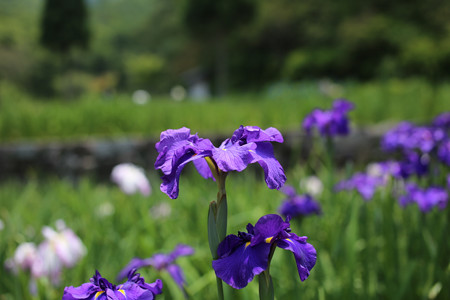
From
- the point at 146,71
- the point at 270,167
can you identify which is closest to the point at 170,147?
the point at 270,167

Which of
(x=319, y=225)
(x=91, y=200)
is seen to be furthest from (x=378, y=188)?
(x=91, y=200)

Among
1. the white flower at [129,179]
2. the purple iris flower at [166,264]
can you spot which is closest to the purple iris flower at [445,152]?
the purple iris flower at [166,264]

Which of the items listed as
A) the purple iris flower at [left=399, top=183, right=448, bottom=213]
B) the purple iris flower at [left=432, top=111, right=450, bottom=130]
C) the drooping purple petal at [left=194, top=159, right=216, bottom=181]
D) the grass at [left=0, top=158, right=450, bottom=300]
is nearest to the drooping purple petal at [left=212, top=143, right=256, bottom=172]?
the drooping purple petal at [left=194, top=159, right=216, bottom=181]

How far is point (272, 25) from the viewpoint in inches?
942

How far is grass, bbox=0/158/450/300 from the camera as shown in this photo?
138cm

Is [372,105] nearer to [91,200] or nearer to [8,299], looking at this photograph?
[91,200]

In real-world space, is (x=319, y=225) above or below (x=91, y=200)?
above

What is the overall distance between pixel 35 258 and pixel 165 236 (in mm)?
758

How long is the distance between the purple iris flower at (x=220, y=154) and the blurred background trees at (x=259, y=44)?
495 cm

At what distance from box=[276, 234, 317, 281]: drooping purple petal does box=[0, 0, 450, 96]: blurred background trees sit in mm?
4954

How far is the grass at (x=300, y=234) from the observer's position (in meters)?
1.38

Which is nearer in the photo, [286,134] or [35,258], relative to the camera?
[35,258]

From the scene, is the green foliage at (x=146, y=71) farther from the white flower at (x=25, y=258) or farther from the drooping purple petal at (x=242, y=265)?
the drooping purple petal at (x=242, y=265)

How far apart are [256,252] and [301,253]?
74 mm
